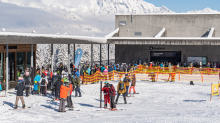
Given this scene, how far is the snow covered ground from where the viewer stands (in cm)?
1178

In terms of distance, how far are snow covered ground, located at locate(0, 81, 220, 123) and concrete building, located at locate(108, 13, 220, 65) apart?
19576 mm

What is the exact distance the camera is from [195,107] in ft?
46.5

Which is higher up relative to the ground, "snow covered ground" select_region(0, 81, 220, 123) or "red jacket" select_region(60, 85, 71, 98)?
"red jacket" select_region(60, 85, 71, 98)

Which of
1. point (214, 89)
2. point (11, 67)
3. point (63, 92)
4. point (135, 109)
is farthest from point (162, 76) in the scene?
point (63, 92)

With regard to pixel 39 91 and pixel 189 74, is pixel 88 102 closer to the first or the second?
pixel 39 91

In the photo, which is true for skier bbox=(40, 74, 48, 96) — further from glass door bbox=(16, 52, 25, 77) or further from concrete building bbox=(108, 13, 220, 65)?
concrete building bbox=(108, 13, 220, 65)

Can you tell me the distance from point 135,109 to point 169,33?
29.5m

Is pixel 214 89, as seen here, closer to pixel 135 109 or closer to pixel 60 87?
pixel 135 109

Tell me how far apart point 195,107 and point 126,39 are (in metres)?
20.1

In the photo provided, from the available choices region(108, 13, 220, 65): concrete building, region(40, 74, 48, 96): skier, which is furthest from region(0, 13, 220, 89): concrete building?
region(40, 74, 48, 96): skier

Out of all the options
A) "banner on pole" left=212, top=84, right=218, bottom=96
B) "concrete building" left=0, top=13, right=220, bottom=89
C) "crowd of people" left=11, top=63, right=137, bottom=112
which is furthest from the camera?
"concrete building" left=0, top=13, right=220, bottom=89

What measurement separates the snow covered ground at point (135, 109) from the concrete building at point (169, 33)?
1958 centimetres

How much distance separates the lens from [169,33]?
41.8 metres

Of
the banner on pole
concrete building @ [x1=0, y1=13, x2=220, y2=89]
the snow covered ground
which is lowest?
the snow covered ground
